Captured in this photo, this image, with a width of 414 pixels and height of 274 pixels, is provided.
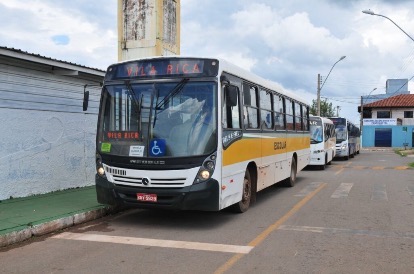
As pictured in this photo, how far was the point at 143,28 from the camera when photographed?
15453 mm

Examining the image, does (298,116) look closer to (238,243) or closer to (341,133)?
(238,243)

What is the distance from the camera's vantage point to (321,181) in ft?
52.0

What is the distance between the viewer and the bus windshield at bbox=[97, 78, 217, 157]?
7.56 meters

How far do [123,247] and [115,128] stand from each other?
Answer: 2.40 meters

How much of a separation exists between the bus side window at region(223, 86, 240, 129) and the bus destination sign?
0.46 m

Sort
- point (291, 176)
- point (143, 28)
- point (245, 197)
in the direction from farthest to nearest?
point (143, 28), point (291, 176), point (245, 197)

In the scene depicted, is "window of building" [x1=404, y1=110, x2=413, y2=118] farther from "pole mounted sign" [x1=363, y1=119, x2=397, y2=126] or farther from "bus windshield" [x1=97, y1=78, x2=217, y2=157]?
"bus windshield" [x1=97, y1=78, x2=217, y2=157]

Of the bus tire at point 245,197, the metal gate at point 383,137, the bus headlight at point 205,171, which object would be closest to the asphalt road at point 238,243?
the bus tire at point 245,197

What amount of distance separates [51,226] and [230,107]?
12.3 ft

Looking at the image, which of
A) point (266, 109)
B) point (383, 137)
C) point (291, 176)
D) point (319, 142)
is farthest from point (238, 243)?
point (383, 137)

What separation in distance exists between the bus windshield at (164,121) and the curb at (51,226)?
133 centimetres

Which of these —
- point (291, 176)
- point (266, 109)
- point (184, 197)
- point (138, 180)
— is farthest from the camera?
point (291, 176)

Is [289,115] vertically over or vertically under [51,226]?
over

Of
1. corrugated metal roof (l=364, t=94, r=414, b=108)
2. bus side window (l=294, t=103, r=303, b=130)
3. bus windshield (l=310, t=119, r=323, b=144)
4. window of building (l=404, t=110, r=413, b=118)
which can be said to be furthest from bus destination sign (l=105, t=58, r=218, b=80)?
window of building (l=404, t=110, r=413, b=118)
